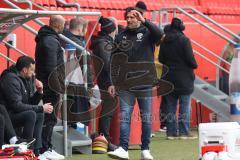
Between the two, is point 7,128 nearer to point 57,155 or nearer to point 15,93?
point 15,93

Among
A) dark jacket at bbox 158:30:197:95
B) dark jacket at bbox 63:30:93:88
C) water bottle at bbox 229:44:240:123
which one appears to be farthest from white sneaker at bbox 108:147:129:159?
dark jacket at bbox 158:30:197:95

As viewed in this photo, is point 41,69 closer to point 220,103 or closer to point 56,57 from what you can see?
point 56,57

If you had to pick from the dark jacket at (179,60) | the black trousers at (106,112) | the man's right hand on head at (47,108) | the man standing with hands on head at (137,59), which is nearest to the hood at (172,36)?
the dark jacket at (179,60)

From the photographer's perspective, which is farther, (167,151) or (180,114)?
(180,114)

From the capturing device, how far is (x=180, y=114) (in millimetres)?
14031

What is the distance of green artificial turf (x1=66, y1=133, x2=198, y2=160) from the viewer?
11406mm

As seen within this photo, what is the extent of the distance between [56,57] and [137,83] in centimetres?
110

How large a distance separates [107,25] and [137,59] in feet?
5.63

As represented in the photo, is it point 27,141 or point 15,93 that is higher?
point 15,93

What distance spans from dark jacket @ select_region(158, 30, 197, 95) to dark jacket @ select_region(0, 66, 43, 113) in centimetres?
371

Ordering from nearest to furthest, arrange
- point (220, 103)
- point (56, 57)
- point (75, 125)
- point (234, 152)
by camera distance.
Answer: point (234, 152)
point (56, 57)
point (75, 125)
point (220, 103)

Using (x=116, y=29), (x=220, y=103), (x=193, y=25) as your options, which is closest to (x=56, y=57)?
(x=116, y=29)

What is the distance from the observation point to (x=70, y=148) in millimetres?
11641

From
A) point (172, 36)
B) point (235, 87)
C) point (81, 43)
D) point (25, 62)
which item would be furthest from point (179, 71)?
point (25, 62)
